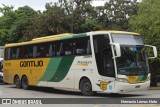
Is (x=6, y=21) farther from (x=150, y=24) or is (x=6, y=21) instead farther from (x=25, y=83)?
(x=150, y=24)

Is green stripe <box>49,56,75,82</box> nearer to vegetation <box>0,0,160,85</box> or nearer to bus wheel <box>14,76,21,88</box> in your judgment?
bus wheel <box>14,76,21,88</box>

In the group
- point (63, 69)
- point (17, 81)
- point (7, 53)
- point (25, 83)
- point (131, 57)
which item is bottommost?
point (25, 83)

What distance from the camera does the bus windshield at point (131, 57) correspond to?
19266 millimetres

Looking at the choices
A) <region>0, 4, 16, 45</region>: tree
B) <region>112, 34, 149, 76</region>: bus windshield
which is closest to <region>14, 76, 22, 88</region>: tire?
<region>112, 34, 149, 76</region>: bus windshield

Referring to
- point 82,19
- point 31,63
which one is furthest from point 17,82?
point 82,19

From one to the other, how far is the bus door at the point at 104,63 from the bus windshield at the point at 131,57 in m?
0.41

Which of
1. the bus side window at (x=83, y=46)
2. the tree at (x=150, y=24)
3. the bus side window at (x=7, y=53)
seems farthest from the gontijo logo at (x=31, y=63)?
the tree at (x=150, y=24)

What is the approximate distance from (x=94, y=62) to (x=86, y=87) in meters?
1.57

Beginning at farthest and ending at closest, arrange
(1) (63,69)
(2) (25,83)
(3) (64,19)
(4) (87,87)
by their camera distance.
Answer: (3) (64,19)
(2) (25,83)
(1) (63,69)
(4) (87,87)

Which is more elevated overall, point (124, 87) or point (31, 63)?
point (31, 63)

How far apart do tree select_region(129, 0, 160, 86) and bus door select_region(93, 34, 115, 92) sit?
369 inches

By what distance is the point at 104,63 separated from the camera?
19625mm

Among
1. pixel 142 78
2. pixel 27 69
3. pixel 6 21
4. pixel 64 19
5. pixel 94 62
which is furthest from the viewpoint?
pixel 6 21

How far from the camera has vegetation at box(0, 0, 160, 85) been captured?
29094mm
